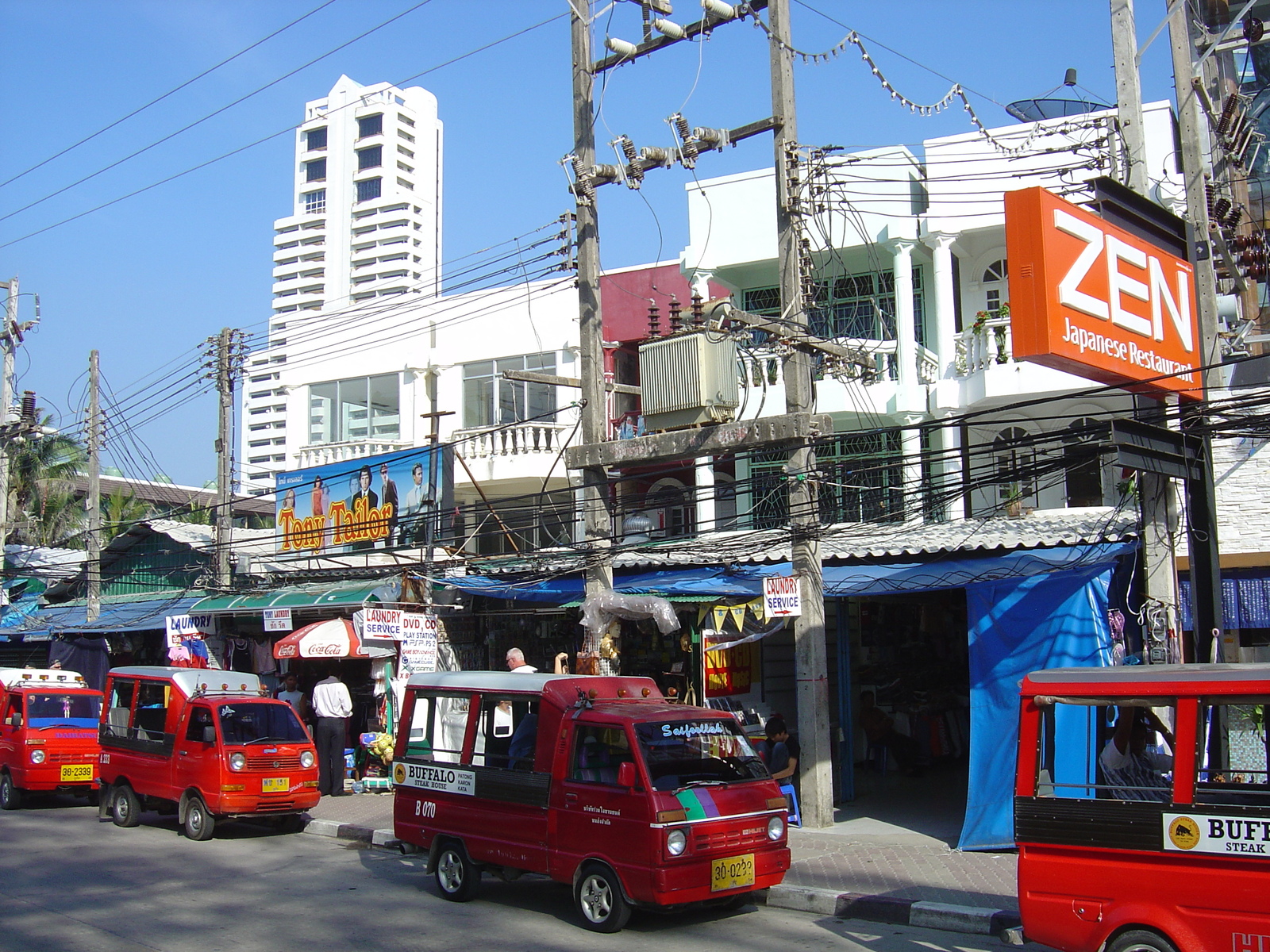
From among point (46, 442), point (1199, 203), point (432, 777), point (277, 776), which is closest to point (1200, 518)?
point (1199, 203)

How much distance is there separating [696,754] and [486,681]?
86.7 inches

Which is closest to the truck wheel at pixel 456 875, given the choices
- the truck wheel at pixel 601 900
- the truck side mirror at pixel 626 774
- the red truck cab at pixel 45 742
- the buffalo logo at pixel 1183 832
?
the truck wheel at pixel 601 900

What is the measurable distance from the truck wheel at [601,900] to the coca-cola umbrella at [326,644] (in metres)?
8.63

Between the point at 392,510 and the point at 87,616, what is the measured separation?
908 cm

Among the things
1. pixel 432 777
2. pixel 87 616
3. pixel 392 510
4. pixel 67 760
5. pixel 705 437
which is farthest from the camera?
pixel 87 616

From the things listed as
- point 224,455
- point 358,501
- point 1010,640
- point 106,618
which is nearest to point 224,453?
point 224,455

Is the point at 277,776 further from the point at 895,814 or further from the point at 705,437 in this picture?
the point at 895,814

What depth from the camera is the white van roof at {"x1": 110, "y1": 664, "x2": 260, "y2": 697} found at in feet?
47.5

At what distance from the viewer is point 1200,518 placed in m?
10.7

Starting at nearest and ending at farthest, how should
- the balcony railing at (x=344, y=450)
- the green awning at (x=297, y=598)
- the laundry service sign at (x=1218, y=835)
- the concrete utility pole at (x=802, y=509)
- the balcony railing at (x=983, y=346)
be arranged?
the laundry service sign at (x=1218, y=835) → the concrete utility pole at (x=802, y=509) → the balcony railing at (x=983, y=346) → the green awning at (x=297, y=598) → the balcony railing at (x=344, y=450)

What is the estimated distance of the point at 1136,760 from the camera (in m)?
6.83

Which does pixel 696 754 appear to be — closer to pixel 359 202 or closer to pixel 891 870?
pixel 891 870

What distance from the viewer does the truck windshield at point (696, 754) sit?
8.94 metres

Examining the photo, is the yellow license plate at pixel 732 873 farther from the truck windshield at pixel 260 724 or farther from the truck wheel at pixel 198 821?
the truck wheel at pixel 198 821
